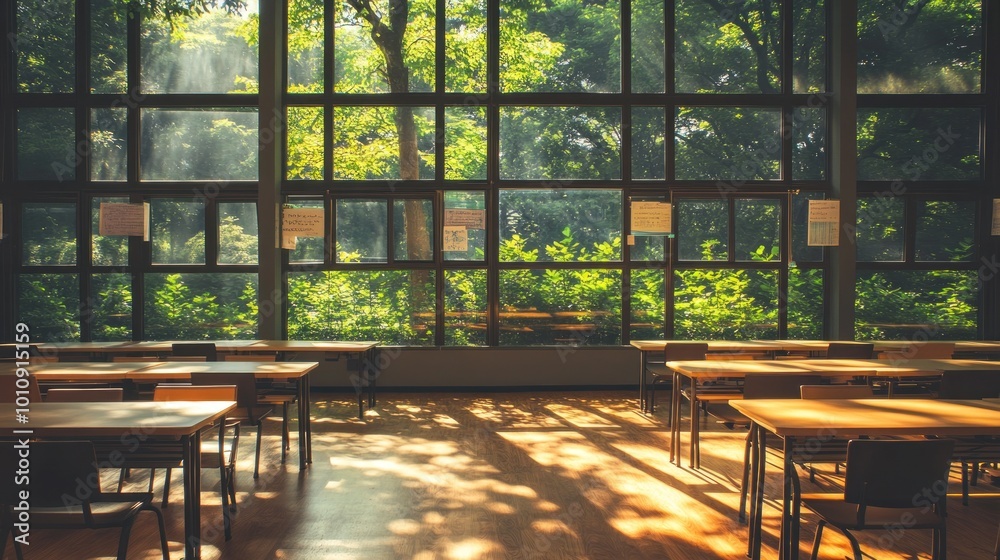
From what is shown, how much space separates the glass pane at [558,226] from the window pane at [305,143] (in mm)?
2287

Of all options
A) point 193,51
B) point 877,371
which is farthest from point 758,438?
point 193,51

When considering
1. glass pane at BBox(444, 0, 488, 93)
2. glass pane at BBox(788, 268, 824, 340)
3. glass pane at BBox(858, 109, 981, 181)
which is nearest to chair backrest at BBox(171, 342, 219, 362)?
glass pane at BBox(444, 0, 488, 93)

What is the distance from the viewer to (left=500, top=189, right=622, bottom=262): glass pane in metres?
8.27

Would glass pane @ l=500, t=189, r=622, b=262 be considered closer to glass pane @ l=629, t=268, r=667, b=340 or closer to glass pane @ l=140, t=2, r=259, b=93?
glass pane @ l=629, t=268, r=667, b=340

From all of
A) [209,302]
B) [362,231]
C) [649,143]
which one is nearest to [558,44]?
[649,143]

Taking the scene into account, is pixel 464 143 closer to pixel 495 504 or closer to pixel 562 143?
pixel 562 143

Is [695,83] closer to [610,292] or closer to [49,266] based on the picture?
[610,292]

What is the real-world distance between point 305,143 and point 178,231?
73.4 inches

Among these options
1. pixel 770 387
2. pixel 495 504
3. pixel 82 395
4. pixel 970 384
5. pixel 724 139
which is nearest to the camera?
pixel 82 395

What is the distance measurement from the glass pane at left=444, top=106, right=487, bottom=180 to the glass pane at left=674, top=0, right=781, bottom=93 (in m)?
2.54

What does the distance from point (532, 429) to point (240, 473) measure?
8.37ft

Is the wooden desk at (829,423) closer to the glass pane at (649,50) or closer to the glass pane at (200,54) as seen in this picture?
the glass pane at (649,50)

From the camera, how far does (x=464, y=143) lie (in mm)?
8242

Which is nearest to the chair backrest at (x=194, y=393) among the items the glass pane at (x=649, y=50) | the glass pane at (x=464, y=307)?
the glass pane at (x=464, y=307)
